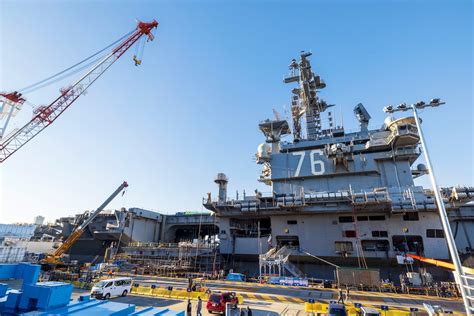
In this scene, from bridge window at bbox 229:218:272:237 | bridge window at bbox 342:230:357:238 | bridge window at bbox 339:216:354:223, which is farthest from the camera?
bridge window at bbox 229:218:272:237

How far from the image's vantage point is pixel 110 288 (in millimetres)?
18688

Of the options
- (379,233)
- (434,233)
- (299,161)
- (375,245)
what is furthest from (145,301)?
(434,233)

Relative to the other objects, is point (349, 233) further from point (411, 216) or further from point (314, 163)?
point (314, 163)

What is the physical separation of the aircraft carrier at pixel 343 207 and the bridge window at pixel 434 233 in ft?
0.30

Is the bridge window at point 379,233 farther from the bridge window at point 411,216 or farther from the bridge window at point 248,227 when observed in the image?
the bridge window at point 248,227

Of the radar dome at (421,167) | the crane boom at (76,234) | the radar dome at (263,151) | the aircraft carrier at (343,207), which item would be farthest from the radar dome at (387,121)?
the crane boom at (76,234)

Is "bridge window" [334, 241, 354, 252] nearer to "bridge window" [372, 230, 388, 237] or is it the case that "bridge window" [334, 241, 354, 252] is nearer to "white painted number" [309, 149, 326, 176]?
"bridge window" [372, 230, 388, 237]

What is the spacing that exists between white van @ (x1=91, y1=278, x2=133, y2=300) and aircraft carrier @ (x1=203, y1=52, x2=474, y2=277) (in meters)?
14.8

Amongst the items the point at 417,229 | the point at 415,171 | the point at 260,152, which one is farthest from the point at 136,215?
the point at 415,171

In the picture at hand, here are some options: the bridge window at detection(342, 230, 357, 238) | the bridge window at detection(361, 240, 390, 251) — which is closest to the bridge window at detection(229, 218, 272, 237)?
the bridge window at detection(342, 230, 357, 238)

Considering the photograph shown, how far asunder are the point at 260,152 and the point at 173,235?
95.7ft

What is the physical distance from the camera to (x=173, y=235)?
51.9m

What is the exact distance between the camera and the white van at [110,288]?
59.3ft

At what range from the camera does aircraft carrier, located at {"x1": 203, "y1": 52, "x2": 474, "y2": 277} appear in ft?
88.5
